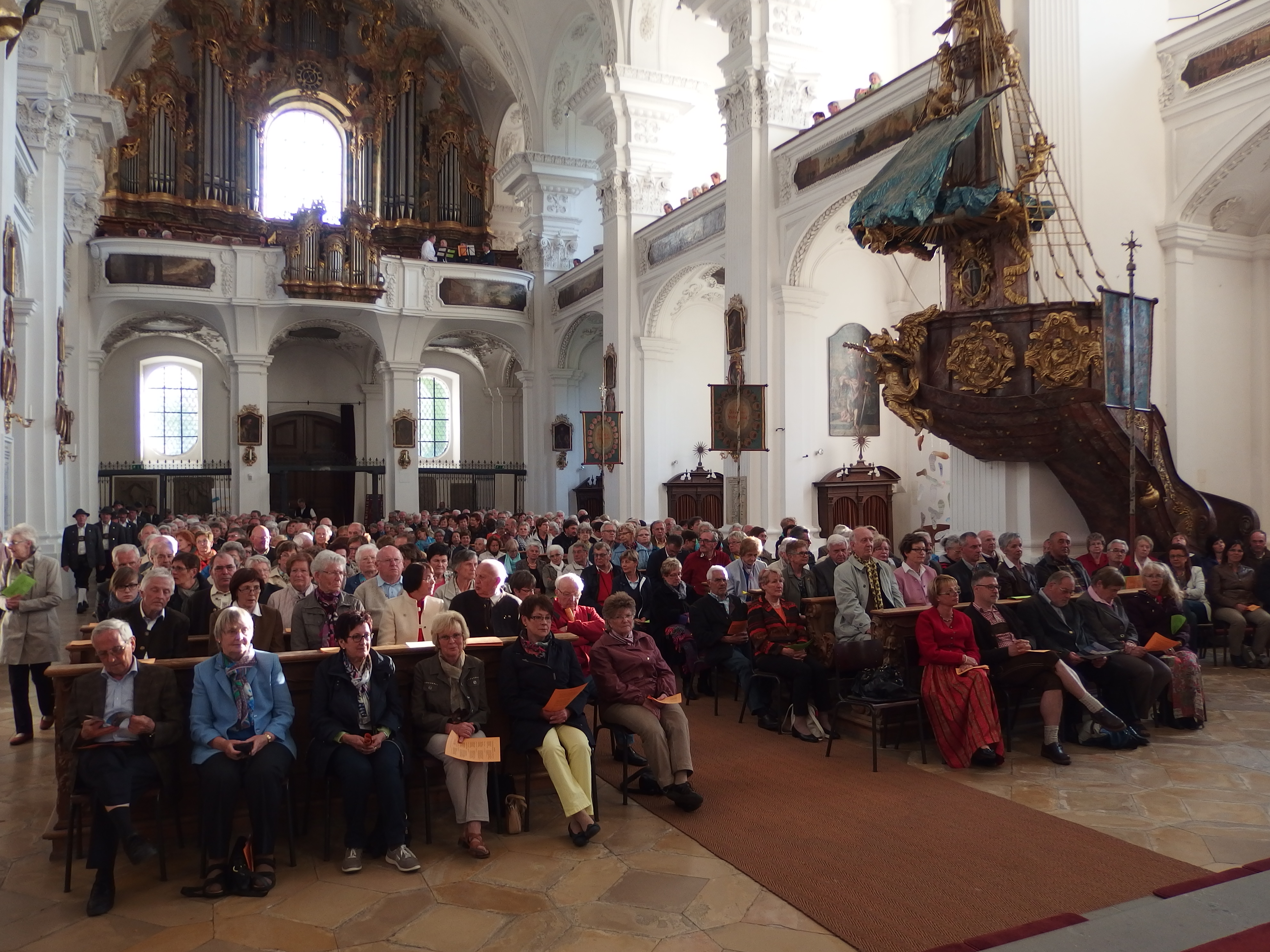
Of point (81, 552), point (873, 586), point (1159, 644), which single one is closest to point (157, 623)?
point (873, 586)

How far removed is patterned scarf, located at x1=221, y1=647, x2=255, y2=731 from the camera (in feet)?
14.2

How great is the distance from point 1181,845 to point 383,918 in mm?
3309

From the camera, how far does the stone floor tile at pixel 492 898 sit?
3883 millimetres

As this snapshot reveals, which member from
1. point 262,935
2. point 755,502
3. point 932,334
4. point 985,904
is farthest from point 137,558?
point 755,502

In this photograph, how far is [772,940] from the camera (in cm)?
359

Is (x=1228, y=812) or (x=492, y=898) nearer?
(x=492, y=898)

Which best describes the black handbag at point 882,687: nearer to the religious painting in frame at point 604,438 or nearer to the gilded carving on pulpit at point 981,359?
the gilded carving on pulpit at point 981,359

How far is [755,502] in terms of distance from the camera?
13578mm

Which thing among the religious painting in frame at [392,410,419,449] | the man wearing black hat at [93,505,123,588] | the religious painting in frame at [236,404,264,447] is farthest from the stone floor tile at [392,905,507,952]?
the religious painting in frame at [392,410,419,449]

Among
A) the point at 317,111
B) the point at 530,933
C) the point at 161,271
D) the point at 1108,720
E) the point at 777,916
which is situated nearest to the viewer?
the point at 530,933

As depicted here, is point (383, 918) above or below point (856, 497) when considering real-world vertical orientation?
below

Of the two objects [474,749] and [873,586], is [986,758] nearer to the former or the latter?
[873,586]

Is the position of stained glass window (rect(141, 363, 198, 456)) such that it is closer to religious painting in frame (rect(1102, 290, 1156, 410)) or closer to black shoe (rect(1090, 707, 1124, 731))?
religious painting in frame (rect(1102, 290, 1156, 410))

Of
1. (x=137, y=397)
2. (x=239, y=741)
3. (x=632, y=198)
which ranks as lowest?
(x=239, y=741)
